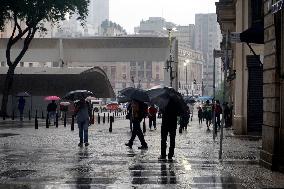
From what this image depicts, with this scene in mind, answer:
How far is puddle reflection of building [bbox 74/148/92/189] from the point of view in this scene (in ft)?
31.9

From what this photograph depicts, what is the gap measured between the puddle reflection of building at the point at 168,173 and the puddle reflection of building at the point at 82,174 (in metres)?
1.45

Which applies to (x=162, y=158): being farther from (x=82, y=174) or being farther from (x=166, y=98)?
(x=82, y=174)

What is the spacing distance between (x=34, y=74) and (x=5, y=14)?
1260 cm

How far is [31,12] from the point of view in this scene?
132 feet

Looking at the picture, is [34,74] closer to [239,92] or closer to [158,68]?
[239,92]

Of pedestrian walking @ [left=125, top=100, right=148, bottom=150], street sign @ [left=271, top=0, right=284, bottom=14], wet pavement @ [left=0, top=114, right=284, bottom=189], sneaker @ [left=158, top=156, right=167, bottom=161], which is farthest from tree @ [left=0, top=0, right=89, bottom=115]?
street sign @ [left=271, top=0, right=284, bottom=14]

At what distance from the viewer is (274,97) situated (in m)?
→ 11.7

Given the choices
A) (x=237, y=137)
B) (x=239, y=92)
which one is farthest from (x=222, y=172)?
(x=239, y=92)

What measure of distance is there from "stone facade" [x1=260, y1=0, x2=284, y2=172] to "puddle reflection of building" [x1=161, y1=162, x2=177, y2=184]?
2.14 m

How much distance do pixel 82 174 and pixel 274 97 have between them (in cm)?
445

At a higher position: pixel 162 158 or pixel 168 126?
pixel 168 126

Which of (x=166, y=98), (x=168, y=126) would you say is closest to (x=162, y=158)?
(x=168, y=126)

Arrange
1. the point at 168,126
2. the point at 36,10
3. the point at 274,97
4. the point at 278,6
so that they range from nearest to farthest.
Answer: the point at 278,6, the point at 274,97, the point at 168,126, the point at 36,10

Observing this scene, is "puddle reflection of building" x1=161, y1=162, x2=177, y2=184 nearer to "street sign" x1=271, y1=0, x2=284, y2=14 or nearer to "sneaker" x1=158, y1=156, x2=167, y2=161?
"sneaker" x1=158, y1=156, x2=167, y2=161
